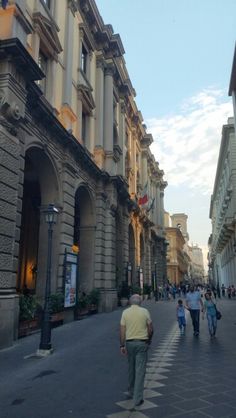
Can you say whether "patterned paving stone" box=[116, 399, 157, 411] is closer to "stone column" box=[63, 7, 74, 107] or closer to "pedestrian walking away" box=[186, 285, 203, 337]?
"pedestrian walking away" box=[186, 285, 203, 337]

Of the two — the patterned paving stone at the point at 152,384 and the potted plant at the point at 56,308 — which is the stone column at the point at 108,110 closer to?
the potted plant at the point at 56,308

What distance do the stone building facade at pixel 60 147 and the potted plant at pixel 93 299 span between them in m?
0.67

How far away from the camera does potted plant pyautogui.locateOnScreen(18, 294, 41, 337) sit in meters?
11.9

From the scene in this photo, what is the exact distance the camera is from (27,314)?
12062 millimetres

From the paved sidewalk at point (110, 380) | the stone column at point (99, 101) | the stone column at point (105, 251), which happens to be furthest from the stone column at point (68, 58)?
the paved sidewalk at point (110, 380)

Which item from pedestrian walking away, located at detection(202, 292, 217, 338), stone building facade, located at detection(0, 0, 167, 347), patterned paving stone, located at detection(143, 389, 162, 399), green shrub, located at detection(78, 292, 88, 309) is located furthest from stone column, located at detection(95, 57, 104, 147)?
patterned paving stone, located at detection(143, 389, 162, 399)

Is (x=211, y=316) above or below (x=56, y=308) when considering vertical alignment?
below

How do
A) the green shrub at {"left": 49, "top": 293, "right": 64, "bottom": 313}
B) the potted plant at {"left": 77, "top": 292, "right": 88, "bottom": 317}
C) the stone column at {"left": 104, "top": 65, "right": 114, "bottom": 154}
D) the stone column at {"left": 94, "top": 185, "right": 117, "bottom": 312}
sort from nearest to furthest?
the green shrub at {"left": 49, "top": 293, "right": 64, "bottom": 313} → the potted plant at {"left": 77, "top": 292, "right": 88, "bottom": 317} → the stone column at {"left": 94, "top": 185, "right": 117, "bottom": 312} → the stone column at {"left": 104, "top": 65, "right": 114, "bottom": 154}

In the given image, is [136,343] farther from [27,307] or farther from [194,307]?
[194,307]

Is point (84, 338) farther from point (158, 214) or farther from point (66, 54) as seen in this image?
point (158, 214)

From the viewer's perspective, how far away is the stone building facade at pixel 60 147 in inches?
443

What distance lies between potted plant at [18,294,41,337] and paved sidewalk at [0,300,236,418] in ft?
1.39

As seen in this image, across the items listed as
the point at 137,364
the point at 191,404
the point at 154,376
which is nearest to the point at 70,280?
the point at 154,376

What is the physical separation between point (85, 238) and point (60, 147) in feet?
22.2
